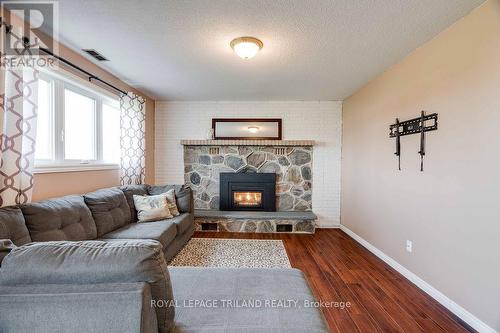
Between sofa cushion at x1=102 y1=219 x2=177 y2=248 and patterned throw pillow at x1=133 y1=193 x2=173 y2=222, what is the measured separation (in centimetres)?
13

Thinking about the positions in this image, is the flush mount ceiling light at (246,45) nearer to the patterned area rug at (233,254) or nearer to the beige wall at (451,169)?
the beige wall at (451,169)

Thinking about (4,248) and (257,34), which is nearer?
(4,248)

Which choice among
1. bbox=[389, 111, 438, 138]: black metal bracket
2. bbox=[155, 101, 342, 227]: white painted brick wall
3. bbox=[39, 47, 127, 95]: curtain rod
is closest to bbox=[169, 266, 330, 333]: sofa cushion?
bbox=[389, 111, 438, 138]: black metal bracket

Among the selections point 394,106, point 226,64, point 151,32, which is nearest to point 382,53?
point 394,106

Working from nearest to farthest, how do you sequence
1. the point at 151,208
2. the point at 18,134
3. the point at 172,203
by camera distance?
the point at 18,134
the point at 151,208
the point at 172,203

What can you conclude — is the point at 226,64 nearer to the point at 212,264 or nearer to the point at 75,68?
the point at 75,68

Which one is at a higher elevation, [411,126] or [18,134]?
[411,126]

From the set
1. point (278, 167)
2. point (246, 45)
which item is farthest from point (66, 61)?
point (278, 167)

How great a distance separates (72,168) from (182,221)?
1400mm

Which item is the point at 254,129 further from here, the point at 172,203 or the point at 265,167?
the point at 172,203

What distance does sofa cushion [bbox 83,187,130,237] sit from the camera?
249cm

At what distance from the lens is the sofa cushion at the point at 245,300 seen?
3.57ft

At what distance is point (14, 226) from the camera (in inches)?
65.6

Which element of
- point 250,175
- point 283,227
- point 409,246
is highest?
point 250,175
